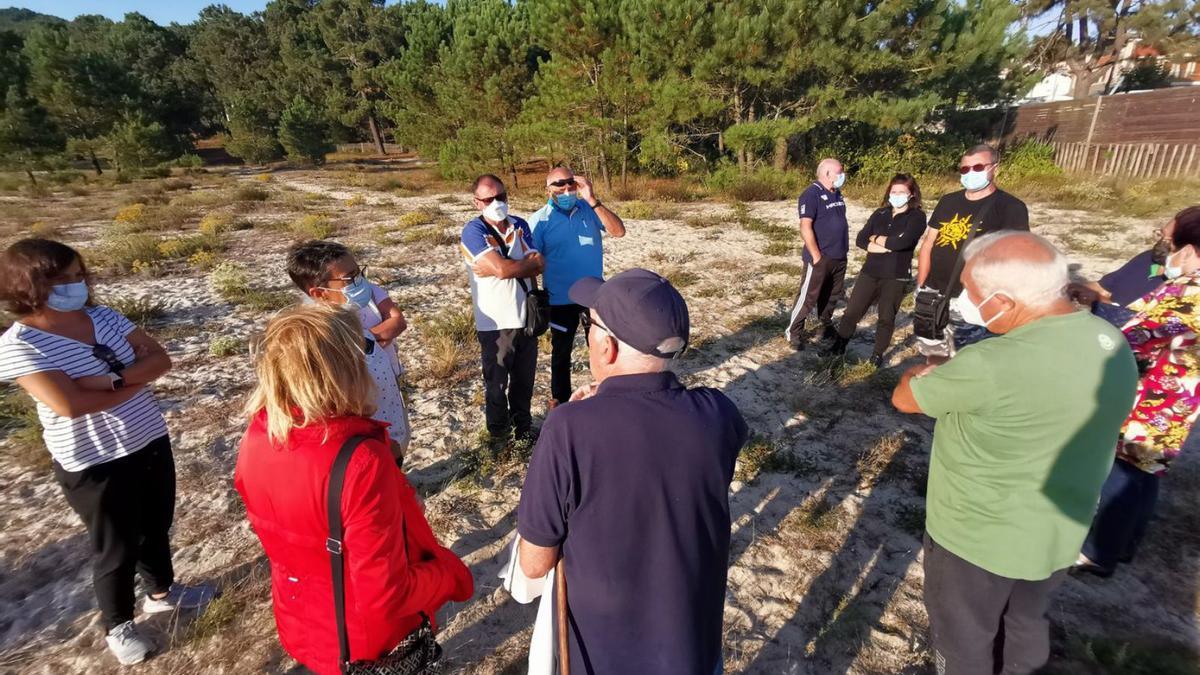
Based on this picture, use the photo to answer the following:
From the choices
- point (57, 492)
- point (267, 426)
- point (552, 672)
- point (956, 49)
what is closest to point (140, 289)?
point (57, 492)

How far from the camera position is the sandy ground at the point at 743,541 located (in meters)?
2.50

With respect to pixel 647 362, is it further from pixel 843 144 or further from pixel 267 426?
pixel 843 144

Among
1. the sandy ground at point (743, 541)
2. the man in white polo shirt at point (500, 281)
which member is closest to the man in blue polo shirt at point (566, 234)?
the man in white polo shirt at point (500, 281)

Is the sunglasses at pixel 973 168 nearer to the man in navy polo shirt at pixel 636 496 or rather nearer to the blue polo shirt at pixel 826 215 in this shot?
the blue polo shirt at pixel 826 215

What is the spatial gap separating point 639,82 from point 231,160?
36557mm

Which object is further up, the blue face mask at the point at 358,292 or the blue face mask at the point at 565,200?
the blue face mask at the point at 565,200

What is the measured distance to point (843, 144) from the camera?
1822 cm

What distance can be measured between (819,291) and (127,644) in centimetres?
567

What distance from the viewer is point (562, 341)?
403cm

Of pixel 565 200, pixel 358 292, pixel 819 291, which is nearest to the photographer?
pixel 358 292

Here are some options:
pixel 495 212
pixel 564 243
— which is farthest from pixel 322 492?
pixel 564 243

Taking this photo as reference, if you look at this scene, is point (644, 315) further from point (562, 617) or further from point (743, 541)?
point (743, 541)

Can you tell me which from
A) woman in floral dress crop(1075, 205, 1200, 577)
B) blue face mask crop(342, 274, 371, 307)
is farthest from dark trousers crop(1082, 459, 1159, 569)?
blue face mask crop(342, 274, 371, 307)

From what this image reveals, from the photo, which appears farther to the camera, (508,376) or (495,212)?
(508,376)
